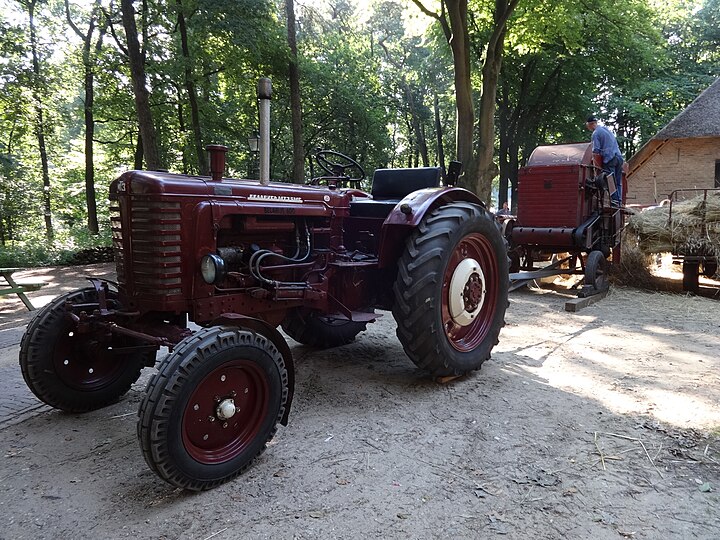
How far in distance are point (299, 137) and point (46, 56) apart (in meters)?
9.68

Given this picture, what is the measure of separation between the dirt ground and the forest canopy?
7426 millimetres

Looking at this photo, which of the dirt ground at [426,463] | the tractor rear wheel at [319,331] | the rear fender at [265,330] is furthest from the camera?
the tractor rear wheel at [319,331]

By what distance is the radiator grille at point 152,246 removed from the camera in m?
2.83

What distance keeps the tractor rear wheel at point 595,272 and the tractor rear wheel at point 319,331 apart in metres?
4.35

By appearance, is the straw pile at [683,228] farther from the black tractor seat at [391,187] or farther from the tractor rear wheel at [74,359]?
the tractor rear wheel at [74,359]

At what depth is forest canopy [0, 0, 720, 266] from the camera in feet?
38.8

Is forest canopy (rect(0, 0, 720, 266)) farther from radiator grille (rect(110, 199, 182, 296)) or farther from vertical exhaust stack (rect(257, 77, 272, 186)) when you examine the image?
radiator grille (rect(110, 199, 182, 296))

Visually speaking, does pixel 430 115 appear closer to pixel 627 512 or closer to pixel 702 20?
pixel 702 20

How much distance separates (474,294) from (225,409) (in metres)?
2.36

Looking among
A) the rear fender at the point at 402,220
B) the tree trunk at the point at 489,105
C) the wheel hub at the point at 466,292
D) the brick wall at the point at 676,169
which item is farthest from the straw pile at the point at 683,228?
the brick wall at the point at 676,169

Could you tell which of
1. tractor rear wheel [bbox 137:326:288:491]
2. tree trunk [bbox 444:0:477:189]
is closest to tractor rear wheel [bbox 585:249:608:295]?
tree trunk [bbox 444:0:477:189]

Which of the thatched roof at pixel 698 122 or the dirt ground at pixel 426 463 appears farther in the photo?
the thatched roof at pixel 698 122

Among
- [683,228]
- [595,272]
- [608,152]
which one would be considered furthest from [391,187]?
[683,228]

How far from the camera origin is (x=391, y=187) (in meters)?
4.78
